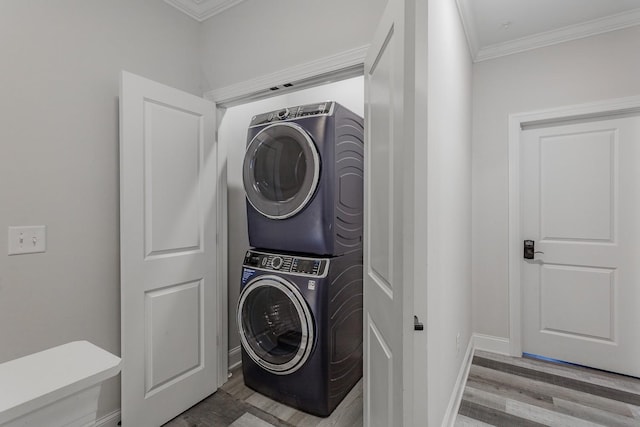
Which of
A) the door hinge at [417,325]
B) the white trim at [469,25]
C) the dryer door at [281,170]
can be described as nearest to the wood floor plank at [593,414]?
the door hinge at [417,325]

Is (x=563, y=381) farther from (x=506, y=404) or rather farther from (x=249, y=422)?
(x=249, y=422)

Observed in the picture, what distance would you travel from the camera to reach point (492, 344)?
2.71 m

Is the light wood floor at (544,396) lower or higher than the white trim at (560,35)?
lower

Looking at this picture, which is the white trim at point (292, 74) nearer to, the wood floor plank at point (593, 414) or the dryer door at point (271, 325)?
the dryer door at point (271, 325)

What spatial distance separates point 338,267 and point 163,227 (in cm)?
105

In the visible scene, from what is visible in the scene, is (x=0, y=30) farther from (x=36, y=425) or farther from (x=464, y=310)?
(x=464, y=310)

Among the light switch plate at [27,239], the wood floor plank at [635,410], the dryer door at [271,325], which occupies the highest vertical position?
the light switch plate at [27,239]

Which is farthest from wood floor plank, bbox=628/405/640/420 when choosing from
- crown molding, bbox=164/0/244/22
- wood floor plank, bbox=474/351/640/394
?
crown molding, bbox=164/0/244/22

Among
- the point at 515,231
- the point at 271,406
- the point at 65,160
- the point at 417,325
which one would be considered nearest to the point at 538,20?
the point at 515,231

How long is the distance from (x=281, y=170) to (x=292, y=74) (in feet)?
1.93

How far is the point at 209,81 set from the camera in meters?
2.15

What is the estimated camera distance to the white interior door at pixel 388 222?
0.85m

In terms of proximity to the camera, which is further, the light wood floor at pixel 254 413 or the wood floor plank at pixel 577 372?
the wood floor plank at pixel 577 372

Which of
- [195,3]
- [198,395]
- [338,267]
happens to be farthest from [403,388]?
[195,3]
